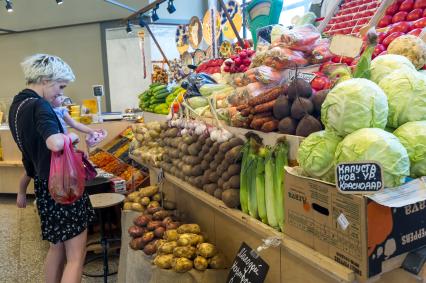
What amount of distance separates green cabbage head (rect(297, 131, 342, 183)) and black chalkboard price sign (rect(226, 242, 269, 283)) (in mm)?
443

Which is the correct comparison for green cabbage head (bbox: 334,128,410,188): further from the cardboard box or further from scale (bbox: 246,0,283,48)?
scale (bbox: 246,0,283,48)

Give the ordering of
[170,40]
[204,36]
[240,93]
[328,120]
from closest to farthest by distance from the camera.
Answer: [328,120]
[240,93]
[204,36]
[170,40]

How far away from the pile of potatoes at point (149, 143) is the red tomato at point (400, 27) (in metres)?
1.70

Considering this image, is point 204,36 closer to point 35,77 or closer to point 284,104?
point 35,77

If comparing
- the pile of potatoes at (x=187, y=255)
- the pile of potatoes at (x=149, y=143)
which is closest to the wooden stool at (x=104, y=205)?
the pile of potatoes at (x=149, y=143)

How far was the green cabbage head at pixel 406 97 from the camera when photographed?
1229 mm

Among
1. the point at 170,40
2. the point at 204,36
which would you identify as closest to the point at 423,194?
the point at 204,36

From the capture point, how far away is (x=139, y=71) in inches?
311

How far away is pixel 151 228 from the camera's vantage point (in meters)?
A: 2.44

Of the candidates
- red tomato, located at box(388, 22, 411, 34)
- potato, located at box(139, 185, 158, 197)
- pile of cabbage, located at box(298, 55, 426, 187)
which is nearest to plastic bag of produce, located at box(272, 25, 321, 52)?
red tomato, located at box(388, 22, 411, 34)

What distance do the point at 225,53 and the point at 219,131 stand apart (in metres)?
1.82

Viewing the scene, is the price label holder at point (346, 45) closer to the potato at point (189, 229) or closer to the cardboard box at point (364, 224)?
the cardboard box at point (364, 224)

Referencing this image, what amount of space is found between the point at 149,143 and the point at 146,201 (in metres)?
0.57

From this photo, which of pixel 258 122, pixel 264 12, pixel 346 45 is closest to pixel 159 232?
pixel 258 122
